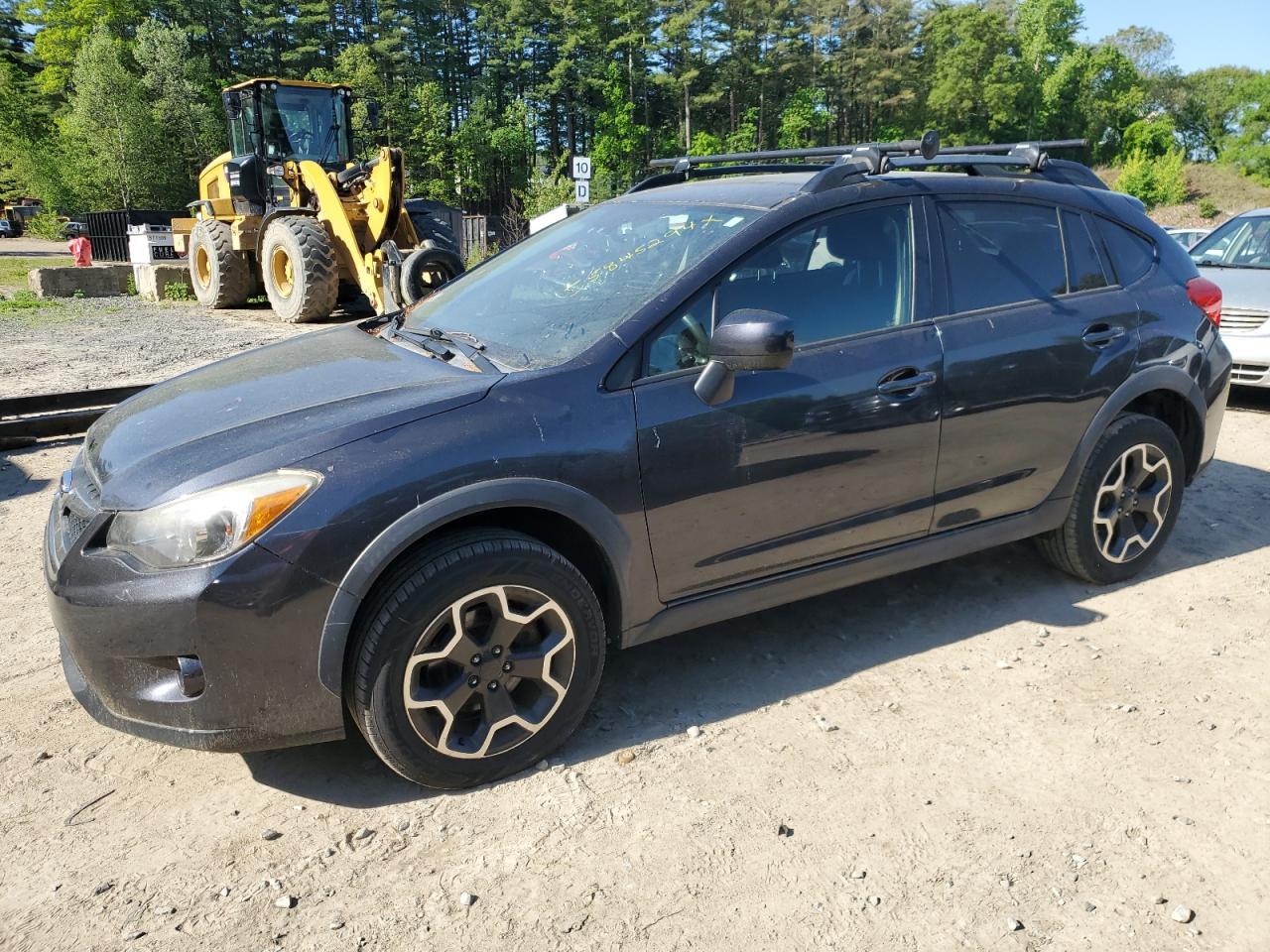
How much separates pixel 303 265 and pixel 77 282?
9378 millimetres

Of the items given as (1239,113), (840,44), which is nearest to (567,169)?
(840,44)

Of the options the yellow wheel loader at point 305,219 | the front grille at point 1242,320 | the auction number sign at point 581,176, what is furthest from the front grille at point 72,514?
the auction number sign at point 581,176

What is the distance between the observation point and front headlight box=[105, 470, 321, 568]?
2.45 m

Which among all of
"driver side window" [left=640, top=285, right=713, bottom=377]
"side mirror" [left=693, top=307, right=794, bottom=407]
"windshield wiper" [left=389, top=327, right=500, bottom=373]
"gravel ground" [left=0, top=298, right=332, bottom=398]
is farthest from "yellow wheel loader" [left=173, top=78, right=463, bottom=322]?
"side mirror" [left=693, top=307, right=794, bottom=407]

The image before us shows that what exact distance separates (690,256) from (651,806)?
1.76 meters

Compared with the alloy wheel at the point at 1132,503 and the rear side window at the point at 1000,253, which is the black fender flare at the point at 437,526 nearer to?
the rear side window at the point at 1000,253

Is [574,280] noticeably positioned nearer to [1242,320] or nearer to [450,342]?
[450,342]

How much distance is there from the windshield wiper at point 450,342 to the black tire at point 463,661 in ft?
2.04

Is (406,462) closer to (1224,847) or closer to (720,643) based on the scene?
(720,643)

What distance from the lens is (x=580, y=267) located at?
3586mm

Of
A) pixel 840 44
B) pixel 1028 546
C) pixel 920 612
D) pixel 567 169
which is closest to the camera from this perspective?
pixel 920 612

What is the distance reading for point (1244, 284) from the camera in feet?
27.4

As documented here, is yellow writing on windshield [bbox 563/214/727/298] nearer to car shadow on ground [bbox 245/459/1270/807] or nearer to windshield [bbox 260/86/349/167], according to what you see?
car shadow on ground [bbox 245/459/1270/807]

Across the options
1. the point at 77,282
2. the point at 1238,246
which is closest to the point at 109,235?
the point at 77,282
